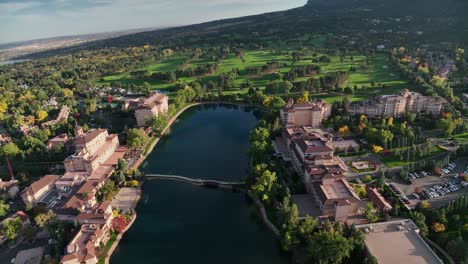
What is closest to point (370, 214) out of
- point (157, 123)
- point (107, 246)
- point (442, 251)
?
point (442, 251)

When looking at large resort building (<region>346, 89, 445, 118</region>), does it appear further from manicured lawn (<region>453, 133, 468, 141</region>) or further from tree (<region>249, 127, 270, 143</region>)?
tree (<region>249, 127, 270, 143</region>)

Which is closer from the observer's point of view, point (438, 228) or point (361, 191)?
point (438, 228)

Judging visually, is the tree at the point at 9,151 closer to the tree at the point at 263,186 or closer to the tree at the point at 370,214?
the tree at the point at 263,186


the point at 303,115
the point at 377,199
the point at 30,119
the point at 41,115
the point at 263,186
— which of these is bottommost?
the point at 377,199

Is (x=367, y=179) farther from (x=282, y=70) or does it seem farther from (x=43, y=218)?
(x=282, y=70)

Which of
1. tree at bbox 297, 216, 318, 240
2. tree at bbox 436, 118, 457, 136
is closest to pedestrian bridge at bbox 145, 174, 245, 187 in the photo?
tree at bbox 297, 216, 318, 240

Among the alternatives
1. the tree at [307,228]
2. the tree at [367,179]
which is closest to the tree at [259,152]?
the tree at [367,179]
